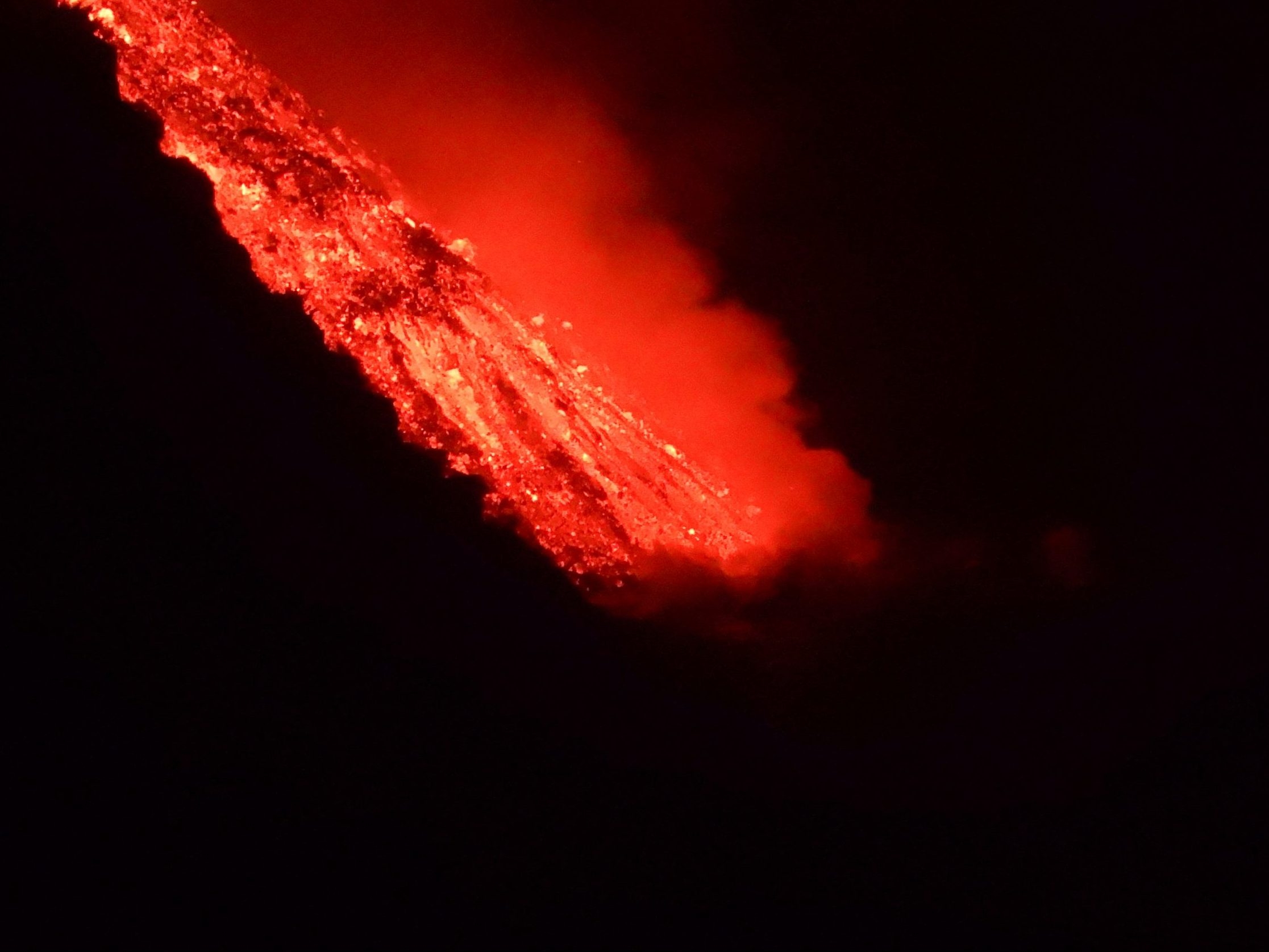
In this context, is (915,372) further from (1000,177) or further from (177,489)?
(177,489)

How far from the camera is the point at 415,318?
5.11 metres

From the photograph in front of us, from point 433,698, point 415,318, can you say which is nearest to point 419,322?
point 415,318

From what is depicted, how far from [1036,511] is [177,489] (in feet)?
16.4

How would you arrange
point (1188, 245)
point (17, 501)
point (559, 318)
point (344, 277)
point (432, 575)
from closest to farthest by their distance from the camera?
point (17, 501) → point (432, 575) → point (344, 277) → point (559, 318) → point (1188, 245)

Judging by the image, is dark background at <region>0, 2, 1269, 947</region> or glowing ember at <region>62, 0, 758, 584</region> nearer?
dark background at <region>0, 2, 1269, 947</region>

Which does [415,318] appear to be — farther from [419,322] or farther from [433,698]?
[433,698]

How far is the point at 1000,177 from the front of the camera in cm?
698

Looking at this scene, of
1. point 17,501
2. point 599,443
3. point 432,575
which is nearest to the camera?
point 17,501

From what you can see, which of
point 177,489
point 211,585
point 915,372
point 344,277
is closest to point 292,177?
point 344,277

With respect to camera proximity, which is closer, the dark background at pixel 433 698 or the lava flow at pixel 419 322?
the dark background at pixel 433 698

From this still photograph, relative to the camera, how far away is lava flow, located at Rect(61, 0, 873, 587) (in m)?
4.78

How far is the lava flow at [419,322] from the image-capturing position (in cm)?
478

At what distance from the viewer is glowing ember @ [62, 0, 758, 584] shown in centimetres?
478

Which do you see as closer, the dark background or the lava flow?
the dark background
